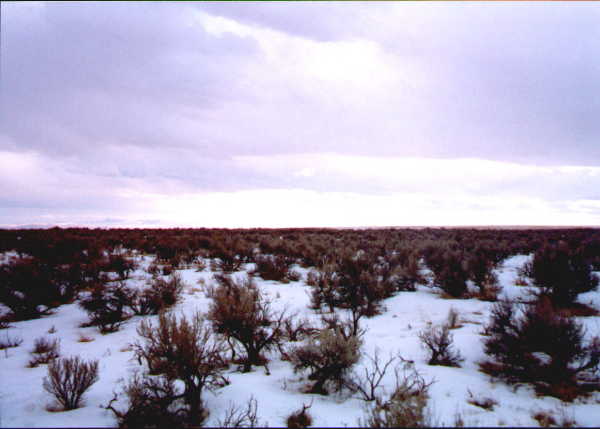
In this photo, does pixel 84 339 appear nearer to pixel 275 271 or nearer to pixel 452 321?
pixel 275 271

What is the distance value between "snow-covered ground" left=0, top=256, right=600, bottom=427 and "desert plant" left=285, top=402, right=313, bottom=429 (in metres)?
0.08

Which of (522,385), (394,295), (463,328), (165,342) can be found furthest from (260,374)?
(394,295)

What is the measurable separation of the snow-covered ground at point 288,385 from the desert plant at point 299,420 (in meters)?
0.08

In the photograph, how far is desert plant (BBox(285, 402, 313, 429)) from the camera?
12.1 ft

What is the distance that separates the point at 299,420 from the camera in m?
3.76

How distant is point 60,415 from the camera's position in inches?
148

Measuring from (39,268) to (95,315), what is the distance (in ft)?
13.1

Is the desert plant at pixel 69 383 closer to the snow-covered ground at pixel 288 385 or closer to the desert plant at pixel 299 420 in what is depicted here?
the snow-covered ground at pixel 288 385

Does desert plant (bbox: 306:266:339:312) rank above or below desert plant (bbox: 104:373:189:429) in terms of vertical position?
above

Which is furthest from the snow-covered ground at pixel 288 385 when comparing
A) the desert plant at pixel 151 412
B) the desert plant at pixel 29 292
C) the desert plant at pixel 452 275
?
the desert plant at pixel 452 275

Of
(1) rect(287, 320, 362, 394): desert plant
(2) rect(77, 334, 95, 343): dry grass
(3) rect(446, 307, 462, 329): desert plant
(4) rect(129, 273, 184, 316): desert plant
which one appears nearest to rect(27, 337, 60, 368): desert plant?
(2) rect(77, 334, 95, 343): dry grass

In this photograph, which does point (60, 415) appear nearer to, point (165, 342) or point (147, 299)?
point (165, 342)

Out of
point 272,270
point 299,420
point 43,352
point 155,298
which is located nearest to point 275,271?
point 272,270

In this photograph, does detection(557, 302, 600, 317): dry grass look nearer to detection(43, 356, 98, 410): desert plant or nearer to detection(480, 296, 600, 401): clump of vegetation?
detection(480, 296, 600, 401): clump of vegetation
